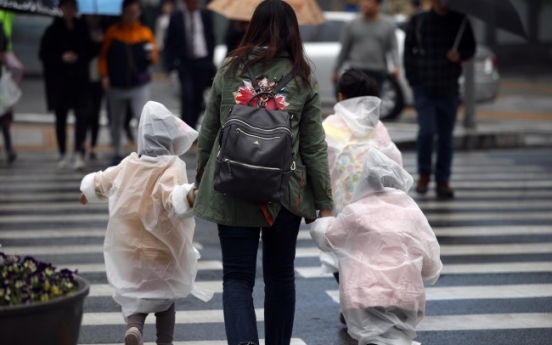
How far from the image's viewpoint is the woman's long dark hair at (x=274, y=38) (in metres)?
5.04

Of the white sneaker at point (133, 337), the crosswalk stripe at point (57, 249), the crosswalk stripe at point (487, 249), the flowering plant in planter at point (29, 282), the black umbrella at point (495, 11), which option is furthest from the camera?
the black umbrella at point (495, 11)

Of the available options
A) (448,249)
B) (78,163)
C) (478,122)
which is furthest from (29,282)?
(478,122)

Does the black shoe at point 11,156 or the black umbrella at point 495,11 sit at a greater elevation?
the black umbrella at point 495,11

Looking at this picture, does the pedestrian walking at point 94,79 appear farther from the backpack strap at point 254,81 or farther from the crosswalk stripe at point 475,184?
the backpack strap at point 254,81

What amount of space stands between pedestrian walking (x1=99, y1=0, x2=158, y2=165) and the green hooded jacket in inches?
319

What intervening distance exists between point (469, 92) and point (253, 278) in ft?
39.6

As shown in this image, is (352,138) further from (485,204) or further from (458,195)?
(458,195)

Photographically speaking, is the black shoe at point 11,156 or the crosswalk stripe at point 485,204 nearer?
the crosswalk stripe at point 485,204

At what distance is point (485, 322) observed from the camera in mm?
6703

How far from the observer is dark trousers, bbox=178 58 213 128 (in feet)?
47.5

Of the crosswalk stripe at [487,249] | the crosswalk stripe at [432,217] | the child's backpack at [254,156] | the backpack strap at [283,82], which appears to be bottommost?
the crosswalk stripe at [432,217]

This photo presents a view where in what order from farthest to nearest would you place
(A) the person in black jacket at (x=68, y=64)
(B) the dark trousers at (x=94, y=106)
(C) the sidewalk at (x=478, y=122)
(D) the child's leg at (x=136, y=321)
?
(C) the sidewalk at (x=478, y=122) → (B) the dark trousers at (x=94, y=106) → (A) the person in black jacket at (x=68, y=64) → (D) the child's leg at (x=136, y=321)

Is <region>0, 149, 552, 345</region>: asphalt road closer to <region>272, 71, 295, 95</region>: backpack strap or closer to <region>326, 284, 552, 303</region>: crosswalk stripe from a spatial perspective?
<region>326, 284, 552, 303</region>: crosswalk stripe

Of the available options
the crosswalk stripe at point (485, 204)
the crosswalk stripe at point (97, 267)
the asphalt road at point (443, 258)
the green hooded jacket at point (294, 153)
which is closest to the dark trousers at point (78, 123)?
the asphalt road at point (443, 258)
